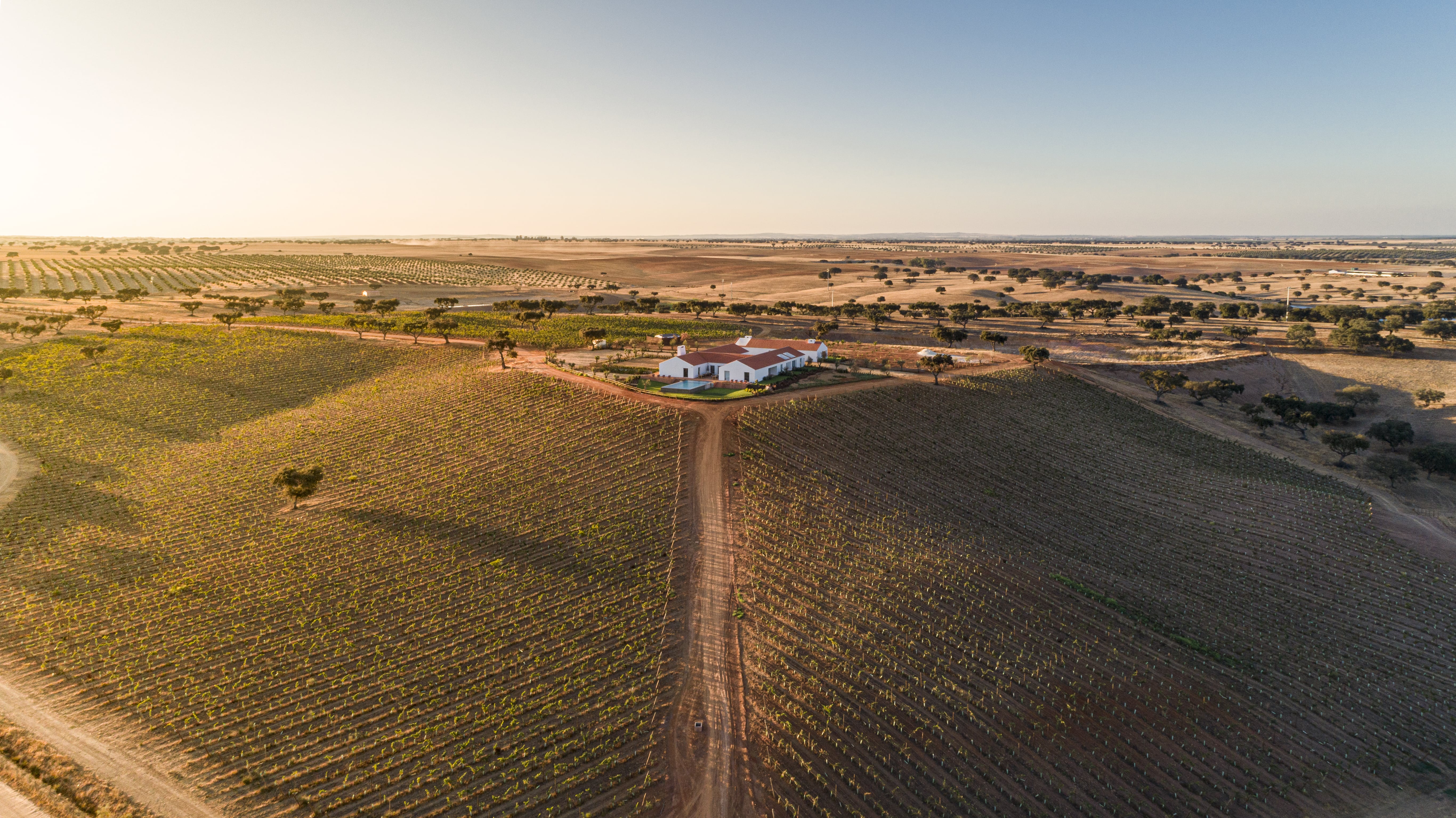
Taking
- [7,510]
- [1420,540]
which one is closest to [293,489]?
[7,510]

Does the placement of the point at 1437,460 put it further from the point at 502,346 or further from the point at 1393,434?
Answer: the point at 502,346

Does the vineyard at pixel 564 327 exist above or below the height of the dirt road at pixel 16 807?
above

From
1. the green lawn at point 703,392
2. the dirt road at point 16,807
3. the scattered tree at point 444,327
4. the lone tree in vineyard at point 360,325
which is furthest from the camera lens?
the lone tree in vineyard at point 360,325

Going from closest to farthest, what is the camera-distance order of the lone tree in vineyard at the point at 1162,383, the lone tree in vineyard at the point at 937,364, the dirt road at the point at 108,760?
the dirt road at the point at 108,760 → the lone tree in vineyard at the point at 937,364 → the lone tree in vineyard at the point at 1162,383

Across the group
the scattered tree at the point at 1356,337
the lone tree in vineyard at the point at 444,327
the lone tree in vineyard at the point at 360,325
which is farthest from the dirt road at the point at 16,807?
the scattered tree at the point at 1356,337

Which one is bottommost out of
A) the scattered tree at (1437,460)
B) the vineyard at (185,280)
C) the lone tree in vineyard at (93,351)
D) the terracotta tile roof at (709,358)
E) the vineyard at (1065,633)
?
the vineyard at (1065,633)

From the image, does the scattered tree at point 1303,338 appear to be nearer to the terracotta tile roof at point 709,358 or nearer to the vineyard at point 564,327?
the vineyard at point 564,327
